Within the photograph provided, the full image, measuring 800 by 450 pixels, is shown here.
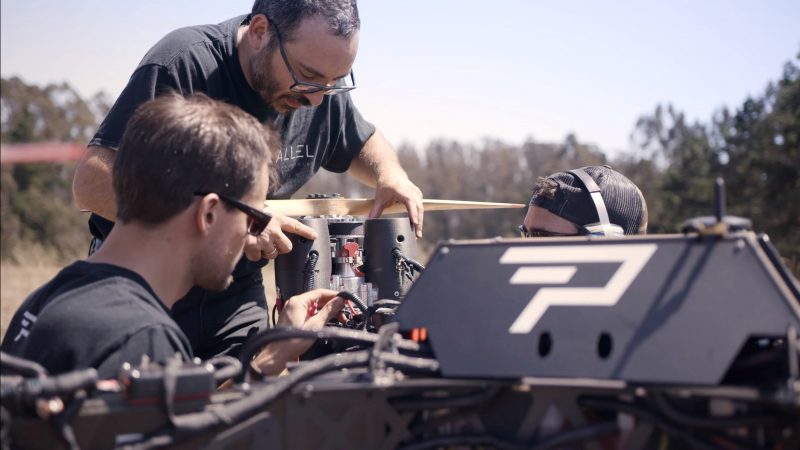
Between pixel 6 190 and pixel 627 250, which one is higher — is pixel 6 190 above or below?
below

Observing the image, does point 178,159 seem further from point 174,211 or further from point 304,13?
point 304,13

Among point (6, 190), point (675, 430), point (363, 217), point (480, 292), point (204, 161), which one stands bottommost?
point (6, 190)

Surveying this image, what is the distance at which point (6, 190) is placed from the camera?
25.3 m

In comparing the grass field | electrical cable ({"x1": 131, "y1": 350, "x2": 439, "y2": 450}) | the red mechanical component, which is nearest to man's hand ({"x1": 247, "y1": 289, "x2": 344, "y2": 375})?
the red mechanical component

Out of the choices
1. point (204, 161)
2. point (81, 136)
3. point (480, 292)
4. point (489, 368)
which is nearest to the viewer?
point (489, 368)

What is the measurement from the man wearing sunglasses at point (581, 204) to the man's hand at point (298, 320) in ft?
3.44

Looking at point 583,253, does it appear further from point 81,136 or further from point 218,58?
point 81,136

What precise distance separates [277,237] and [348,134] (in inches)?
52.1

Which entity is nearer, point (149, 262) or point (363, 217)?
point (149, 262)

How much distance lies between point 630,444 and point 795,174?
83.8 ft

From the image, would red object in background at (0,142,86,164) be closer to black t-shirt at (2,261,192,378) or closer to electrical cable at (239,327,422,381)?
black t-shirt at (2,261,192,378)

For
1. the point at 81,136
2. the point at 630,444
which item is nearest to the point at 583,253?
the point at 630,444

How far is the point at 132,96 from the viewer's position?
3.53 metres

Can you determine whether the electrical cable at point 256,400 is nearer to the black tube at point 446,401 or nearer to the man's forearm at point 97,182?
the black tube at point 446,401
